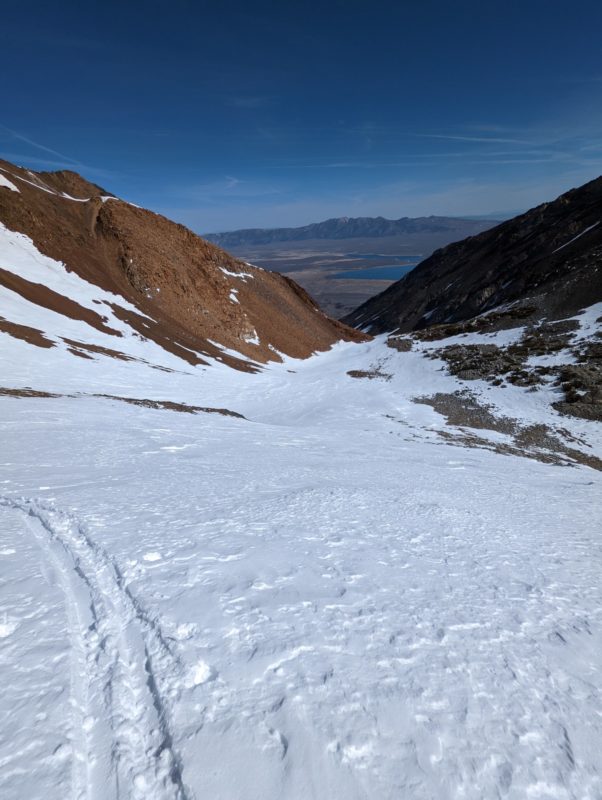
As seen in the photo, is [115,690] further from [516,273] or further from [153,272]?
[516,273]

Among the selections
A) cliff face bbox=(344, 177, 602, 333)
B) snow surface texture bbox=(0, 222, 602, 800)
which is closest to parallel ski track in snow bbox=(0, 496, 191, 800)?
snow surface texture bbox=(0, 222, 602, 800)

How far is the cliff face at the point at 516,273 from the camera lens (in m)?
47.6

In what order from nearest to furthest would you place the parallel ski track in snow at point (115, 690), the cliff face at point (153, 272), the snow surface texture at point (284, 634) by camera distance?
the parallel ski track in snow at point (115, 690) → the snow surface texture at point (284, 634) → the cliff face at point (153, 272)

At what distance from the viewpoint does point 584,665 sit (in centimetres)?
487

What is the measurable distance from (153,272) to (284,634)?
171 feet

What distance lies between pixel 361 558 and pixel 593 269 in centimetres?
5417

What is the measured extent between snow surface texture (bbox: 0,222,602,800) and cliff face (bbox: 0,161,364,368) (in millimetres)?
30896

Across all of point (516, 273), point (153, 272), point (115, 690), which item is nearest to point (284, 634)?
point (115, 690)

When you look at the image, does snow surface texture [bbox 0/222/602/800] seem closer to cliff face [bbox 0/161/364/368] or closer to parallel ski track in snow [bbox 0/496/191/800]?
parallel ski track in snow [bbox 0/496/191/800]

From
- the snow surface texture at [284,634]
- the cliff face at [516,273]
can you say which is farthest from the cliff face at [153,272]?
the snow surface texture at [284,634]

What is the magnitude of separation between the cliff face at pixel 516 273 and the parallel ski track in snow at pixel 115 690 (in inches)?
1926

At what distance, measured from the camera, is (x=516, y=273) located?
67.4 metres

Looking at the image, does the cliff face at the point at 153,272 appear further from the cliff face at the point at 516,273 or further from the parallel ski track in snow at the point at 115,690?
the parallel ski track in snow at the point at 115,690

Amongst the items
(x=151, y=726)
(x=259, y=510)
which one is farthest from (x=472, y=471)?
(x=151, y=726)
